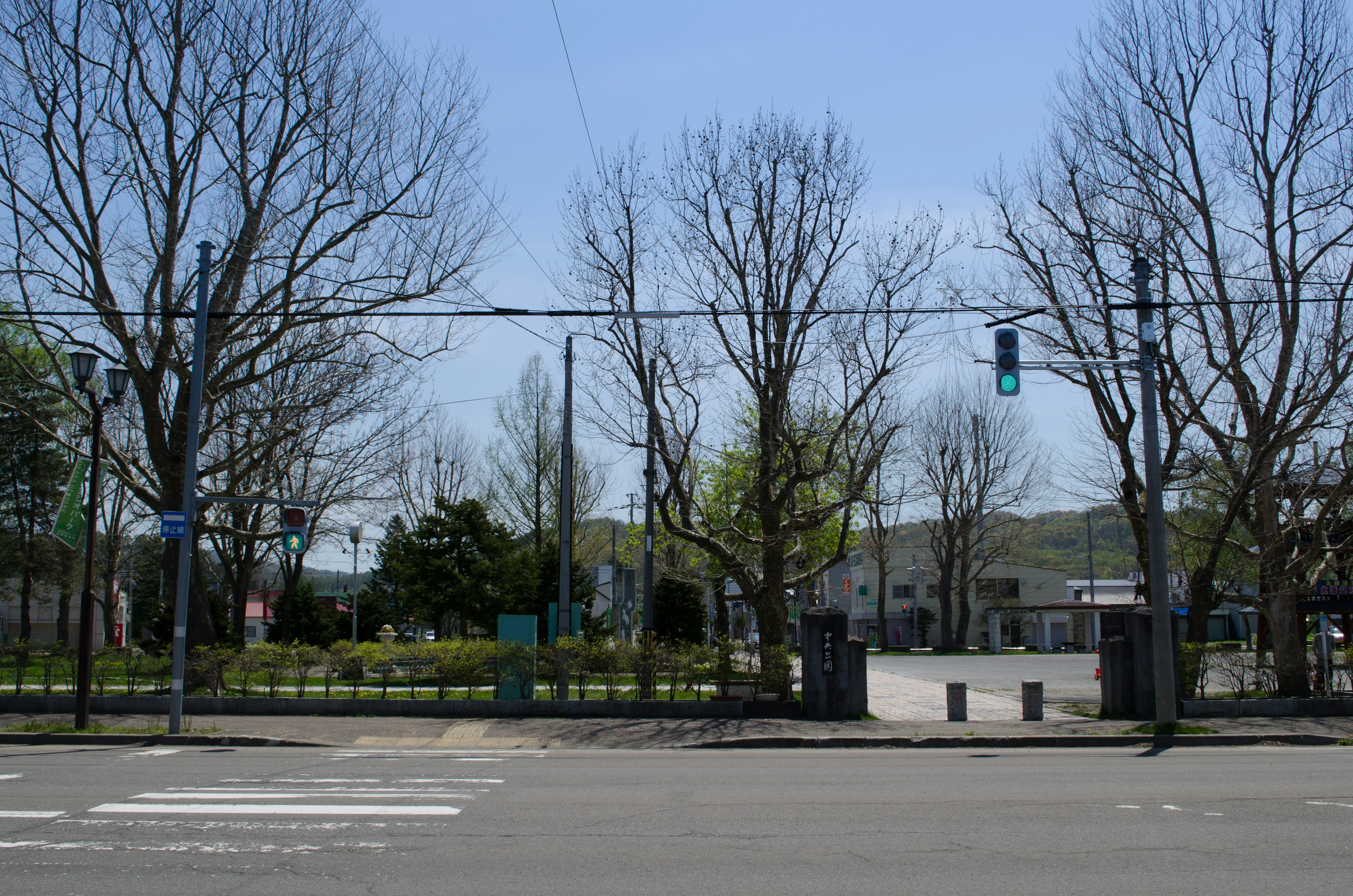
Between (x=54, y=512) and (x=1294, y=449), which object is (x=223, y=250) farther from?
(x=54, y=512)

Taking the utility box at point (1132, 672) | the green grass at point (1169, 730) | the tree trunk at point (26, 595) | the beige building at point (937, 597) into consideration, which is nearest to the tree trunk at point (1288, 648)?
the utility box at point (1132, 672)

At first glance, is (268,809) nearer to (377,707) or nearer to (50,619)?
(377,707)

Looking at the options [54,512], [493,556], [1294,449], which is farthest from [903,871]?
[54,512]

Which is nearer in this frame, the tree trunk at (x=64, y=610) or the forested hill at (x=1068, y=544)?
the tree trunk at (x=64, y=610)

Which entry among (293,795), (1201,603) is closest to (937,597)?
(1201,603)

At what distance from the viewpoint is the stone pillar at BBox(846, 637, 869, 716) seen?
18094 millimetres

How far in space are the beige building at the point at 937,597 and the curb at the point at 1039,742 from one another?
1790 inches

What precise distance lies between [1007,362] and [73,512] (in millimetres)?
19213

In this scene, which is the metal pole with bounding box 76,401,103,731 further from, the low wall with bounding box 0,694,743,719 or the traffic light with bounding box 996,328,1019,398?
the traffic light with bounding box 996,328,1019,398

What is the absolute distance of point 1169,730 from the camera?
16078 mm

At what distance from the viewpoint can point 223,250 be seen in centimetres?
2269

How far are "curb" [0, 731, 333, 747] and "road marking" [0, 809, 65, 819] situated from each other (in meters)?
6.38

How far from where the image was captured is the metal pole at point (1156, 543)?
53.3 feet

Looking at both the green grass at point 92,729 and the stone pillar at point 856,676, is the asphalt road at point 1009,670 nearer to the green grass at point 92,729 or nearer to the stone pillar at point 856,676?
the stone pillar at point 856,676
